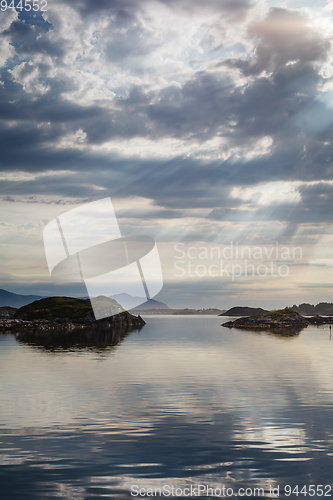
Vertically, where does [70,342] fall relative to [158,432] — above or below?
below

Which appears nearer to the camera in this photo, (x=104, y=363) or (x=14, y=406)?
(x=14, y=406)

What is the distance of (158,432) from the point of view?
2594cm

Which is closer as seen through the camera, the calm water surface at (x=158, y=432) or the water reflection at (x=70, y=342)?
the calm water surface at (x=158, y=432)

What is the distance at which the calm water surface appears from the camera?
17922mm

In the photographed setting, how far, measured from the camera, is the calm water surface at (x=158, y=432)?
17.9m

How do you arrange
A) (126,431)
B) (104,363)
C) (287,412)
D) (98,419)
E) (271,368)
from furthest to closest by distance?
(104,363)
(271,368)
(287,412)
(98,419)
(126,431)

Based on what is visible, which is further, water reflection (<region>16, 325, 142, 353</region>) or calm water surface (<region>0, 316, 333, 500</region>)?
water reflection (<region>16, 325, 142, 353</region>)

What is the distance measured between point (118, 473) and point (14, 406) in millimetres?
17880

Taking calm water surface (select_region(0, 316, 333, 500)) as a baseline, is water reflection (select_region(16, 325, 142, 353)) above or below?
below

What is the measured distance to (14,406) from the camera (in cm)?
3300

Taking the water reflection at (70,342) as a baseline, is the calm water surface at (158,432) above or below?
above

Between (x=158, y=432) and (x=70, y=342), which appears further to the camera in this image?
(x=70, y=342)

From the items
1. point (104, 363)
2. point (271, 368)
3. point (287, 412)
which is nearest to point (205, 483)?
point (287, 412)

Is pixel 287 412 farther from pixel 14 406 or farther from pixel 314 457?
pixel 14 406
